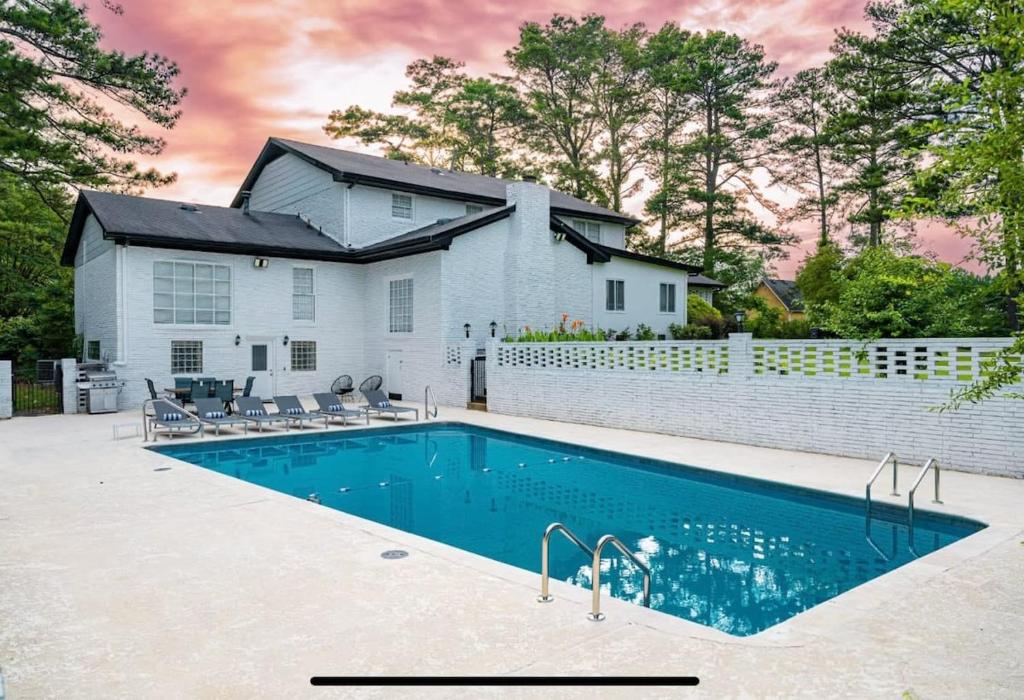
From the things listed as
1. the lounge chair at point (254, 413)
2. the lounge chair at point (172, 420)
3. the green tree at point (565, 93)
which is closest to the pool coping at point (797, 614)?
the lounge chair at point (172, 420)

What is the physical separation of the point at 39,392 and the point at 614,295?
1916 cm

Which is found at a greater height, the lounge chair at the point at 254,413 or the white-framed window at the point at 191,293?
the white-framed window at the point at 191,293

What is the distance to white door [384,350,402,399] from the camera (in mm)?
23203

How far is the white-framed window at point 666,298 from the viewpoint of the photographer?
28.0 metres

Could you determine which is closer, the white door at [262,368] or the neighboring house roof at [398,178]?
the white door at [262,368]

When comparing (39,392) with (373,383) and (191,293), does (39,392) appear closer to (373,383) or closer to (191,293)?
(191,293)

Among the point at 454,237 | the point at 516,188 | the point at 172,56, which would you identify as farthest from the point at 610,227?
the point at 172,56

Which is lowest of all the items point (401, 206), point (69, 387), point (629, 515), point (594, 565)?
point (629, 515)

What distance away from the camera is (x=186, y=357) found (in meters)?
21.1

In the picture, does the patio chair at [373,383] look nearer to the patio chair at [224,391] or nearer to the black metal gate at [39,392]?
the patio chair at [224,391]

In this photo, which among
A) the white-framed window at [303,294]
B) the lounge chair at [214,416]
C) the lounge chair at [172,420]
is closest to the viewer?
the lounge chair at [172,420]

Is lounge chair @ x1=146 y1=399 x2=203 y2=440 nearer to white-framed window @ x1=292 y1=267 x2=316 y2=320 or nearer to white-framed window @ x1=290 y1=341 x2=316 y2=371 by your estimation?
white-framed window @ x1=290 y1=341 x2=316 y2=371

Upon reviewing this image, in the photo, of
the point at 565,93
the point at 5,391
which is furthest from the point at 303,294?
the point at 565,93

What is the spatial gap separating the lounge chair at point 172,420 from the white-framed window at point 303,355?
7.58 meters
